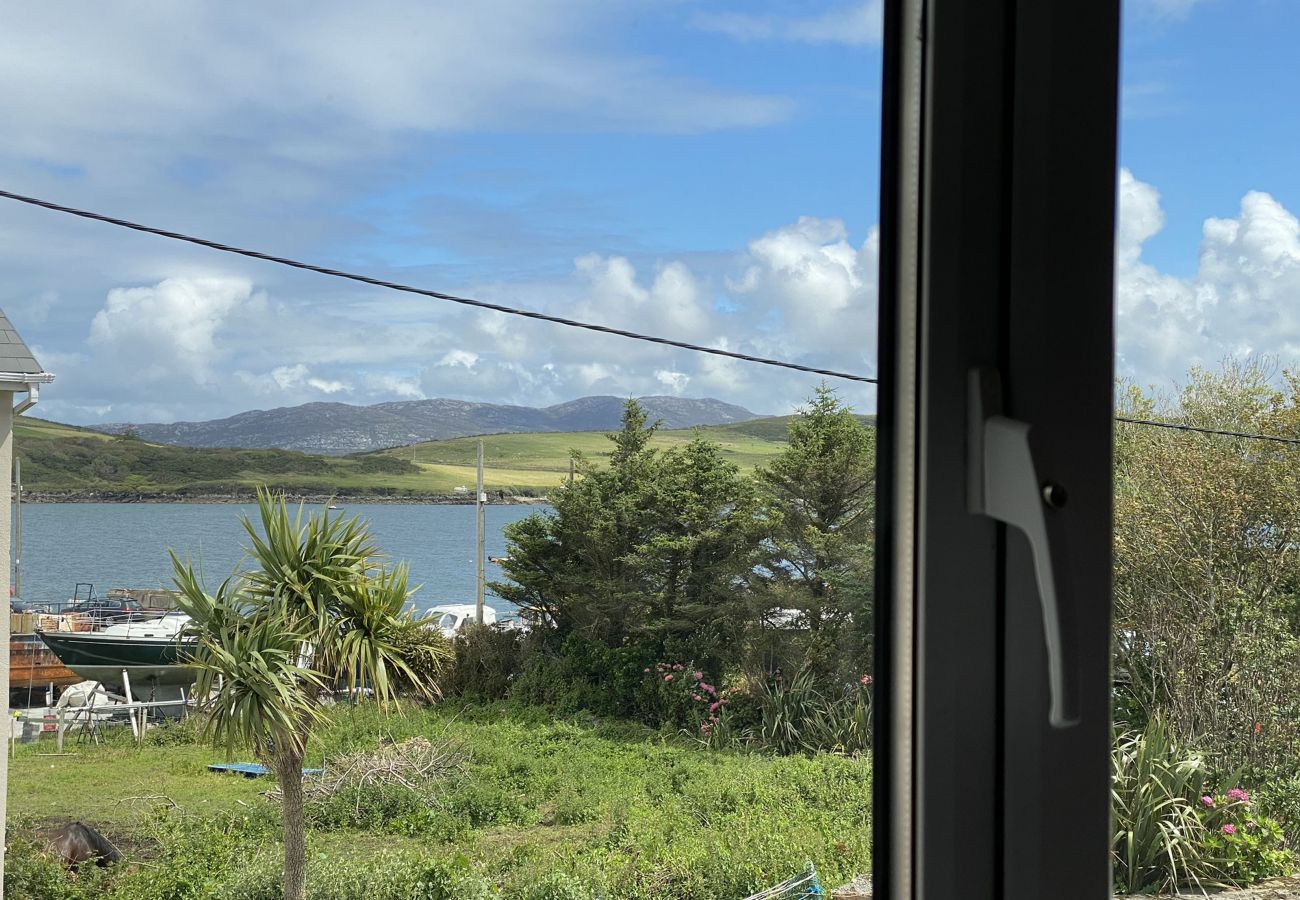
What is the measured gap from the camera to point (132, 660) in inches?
37.3

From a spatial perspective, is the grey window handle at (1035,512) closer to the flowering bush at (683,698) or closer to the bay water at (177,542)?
the bay water at (177,542)

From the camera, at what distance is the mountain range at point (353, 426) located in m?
0.89

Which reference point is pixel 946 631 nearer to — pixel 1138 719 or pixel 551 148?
pixel 1138 719

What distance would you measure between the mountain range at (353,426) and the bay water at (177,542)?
0.07 meters

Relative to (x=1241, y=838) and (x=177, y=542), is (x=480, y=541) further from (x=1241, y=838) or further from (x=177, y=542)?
(x=1241, y=838)

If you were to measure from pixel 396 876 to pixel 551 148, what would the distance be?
0.83 metres

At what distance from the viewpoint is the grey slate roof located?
31.8 inches

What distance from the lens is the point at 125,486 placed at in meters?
0.86

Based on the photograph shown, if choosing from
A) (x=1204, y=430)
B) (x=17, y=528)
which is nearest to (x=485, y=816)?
(x=17, y=528)

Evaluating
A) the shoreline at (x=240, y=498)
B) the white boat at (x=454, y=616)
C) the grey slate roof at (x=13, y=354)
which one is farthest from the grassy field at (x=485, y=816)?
the grey slate roof at (x=13, y=354)

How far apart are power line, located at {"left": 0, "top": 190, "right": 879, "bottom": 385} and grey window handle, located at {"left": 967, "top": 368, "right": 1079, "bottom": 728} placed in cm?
26

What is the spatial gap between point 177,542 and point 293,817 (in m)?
0.37

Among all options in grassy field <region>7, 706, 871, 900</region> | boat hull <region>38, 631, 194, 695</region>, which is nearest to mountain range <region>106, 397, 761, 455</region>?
boat hull <region>38, 631, 194, 695</region>

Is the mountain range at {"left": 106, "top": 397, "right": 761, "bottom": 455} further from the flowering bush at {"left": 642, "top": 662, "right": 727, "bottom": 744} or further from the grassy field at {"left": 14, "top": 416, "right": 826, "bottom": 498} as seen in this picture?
the flowering bush at {"left": 642, "top": 662, "right": 727, "bottom": 744}
